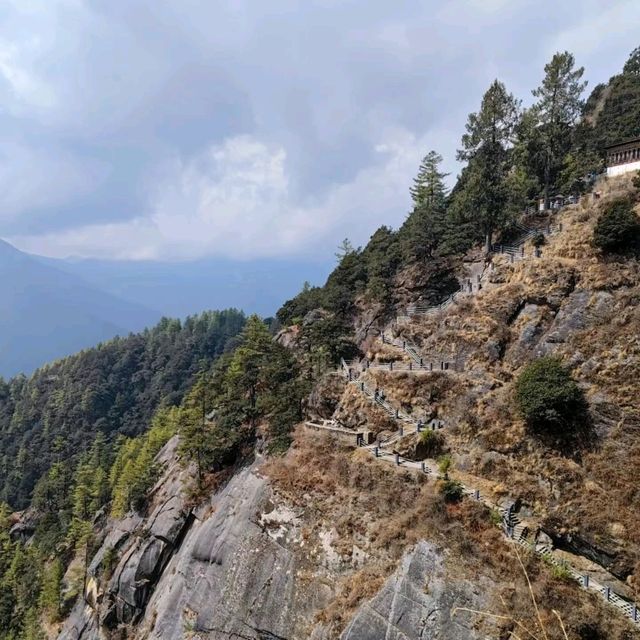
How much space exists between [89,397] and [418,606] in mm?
126170

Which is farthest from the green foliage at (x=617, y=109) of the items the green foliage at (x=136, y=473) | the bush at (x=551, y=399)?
the green foliage at (x=136, y=473)

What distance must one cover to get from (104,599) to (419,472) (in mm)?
30829

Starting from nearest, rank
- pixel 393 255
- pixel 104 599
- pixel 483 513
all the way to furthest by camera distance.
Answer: pixel 483 513, pixel 104 599, pixel 393 255

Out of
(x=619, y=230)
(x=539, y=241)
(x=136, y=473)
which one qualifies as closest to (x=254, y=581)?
(x=136, y=473)

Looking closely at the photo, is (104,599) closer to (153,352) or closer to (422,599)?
(422,599)

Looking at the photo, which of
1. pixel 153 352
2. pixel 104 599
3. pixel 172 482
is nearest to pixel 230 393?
pixel 172 482

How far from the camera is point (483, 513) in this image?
72.1 ft

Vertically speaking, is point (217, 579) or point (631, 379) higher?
point (631, 379)

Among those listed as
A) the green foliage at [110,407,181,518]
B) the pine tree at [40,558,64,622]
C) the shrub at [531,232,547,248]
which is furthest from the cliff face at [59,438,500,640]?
the shrub at [531,232,547,248]

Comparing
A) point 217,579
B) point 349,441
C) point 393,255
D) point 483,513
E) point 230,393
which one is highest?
point 393,255

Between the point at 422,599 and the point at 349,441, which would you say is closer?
the point at 422,599

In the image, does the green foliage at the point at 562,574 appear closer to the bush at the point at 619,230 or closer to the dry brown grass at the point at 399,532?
the dry brown grass at the point at 399,532

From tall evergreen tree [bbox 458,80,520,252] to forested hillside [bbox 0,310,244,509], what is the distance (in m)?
85.2

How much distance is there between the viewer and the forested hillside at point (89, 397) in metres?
112
